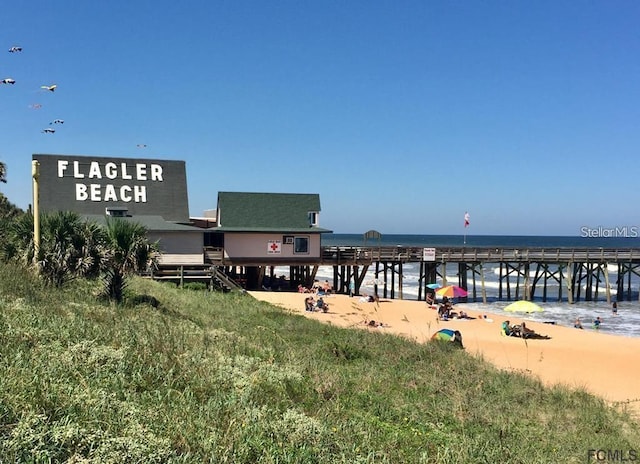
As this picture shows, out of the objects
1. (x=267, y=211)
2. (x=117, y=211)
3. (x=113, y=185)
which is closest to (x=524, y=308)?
(x=267, y=211)

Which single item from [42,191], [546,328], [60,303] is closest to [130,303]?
[60,303]

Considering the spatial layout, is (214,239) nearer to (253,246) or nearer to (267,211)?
(253,246)

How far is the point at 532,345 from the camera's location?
21.1 m

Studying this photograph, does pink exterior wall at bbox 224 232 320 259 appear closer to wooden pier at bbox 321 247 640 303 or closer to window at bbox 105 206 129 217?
wooden pier at bbox 321 247 640 303

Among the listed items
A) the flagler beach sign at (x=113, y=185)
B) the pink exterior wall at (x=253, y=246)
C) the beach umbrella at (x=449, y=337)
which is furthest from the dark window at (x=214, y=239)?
the beach umbrella at (x=449, y=337)

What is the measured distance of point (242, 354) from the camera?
977 cm

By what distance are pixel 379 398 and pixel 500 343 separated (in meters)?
14.1

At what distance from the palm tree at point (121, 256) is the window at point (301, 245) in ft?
62.4

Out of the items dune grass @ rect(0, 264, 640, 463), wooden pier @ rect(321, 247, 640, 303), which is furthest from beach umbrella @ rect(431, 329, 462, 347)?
wooden pier @ rect(321, 247, 640, 303)

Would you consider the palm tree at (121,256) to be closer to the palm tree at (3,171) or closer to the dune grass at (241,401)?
the dune grass at (241,401)
